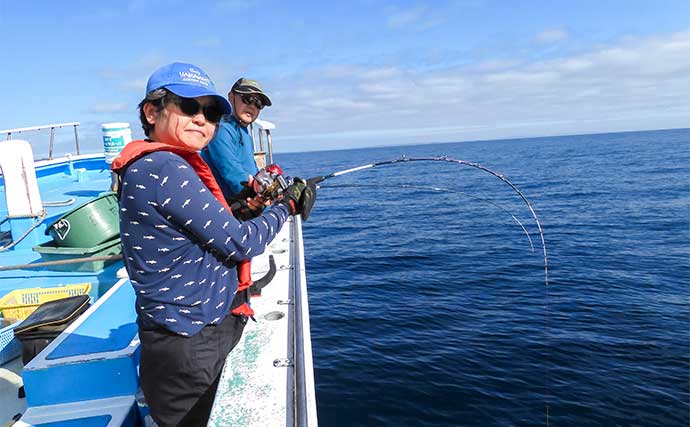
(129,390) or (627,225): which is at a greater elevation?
(129,390)

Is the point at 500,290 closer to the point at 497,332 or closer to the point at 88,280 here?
the point at 497,332

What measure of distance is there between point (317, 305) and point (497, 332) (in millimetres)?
4494

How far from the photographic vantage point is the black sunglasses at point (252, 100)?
11.5 ft

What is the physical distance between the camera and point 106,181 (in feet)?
35.2

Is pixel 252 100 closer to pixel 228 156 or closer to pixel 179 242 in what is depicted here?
pixel 228 156

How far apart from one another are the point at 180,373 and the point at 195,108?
1179 millimetres

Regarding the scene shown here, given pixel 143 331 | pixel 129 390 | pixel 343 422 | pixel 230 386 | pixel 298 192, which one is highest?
pixel 298 192

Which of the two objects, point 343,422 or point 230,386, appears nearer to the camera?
point 230,386

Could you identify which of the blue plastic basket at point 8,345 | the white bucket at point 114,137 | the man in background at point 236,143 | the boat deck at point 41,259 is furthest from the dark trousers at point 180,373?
the white bucket at point 114,137

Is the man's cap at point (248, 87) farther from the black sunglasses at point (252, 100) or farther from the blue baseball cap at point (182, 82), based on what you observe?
the blue baseball cap at point (182, 82)

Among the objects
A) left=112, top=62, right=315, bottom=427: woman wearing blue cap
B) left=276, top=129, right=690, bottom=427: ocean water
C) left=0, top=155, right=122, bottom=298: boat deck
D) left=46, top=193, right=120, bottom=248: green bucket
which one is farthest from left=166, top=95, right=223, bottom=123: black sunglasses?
left=46, top=193, right=120, bottom=248: green bucket

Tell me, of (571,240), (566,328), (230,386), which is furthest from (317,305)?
(571,240)

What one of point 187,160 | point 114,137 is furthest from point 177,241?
point 114,137

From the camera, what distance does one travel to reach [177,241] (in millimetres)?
1519
